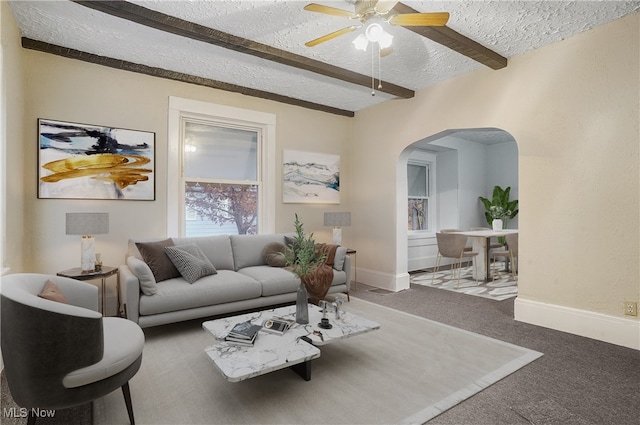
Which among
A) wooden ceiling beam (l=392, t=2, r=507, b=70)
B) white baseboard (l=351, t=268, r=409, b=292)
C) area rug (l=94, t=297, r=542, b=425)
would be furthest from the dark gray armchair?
white baseboard (l=351, t=268, r=409, b=292)

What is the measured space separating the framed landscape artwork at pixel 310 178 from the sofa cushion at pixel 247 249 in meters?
0.91

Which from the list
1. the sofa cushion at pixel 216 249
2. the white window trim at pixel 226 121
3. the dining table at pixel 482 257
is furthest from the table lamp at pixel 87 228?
the dining table at pixel 482 257

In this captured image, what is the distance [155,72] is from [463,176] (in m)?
6.30

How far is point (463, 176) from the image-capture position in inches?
297

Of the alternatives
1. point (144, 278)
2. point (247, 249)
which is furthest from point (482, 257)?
point (144, 278)

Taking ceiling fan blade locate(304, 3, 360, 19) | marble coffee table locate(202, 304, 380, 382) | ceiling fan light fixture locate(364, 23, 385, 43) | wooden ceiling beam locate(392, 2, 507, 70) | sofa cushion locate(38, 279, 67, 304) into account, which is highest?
wooden ceiling beam locate(392, 2, 507, 70)

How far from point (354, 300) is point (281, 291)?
1.13 m

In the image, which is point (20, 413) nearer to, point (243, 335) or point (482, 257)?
point (243, 335)

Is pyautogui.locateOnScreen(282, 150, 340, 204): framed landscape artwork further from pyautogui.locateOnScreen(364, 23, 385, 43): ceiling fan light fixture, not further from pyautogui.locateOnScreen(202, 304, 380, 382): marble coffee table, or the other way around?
pyautogui.locateOnScreen(364, 23, 385, 43): ceiling fan light fixture

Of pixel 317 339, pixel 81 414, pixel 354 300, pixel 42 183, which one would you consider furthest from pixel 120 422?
pixel 354 300

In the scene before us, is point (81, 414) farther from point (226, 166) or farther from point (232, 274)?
point (226, 166)

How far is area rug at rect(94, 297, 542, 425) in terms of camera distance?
1.94 meters

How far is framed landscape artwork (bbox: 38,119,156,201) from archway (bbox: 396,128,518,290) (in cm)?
512

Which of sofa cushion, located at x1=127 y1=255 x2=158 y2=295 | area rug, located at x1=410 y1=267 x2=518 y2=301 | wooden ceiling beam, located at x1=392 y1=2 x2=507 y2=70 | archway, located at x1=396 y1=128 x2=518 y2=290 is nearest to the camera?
wooden ceiling beam, located at x1=392 y1=2 x2=507 y2=70
